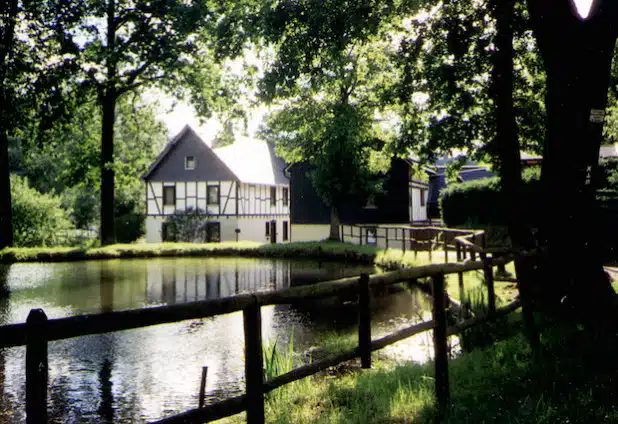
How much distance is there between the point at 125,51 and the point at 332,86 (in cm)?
1494

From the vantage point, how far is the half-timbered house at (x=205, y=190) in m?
40.3

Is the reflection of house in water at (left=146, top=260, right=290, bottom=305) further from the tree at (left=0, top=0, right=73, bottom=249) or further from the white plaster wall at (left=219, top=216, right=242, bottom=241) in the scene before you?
the white plaster wall at (left=219, top=216, right=242, bottom=241)

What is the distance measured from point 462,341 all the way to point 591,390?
3.40 m

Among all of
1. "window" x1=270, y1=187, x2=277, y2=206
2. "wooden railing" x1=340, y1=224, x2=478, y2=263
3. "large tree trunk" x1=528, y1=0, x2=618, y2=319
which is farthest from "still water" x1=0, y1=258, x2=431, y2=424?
"window" x1=270, y1=187, x2=277, y2=206

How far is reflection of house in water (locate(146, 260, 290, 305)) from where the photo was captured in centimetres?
1747

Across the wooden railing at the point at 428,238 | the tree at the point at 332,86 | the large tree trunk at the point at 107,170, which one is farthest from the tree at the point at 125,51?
the wooden railing at the point at 428,238

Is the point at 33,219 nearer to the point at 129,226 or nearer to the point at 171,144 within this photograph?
the point at 129,226

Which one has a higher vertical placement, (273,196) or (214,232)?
(273,196)

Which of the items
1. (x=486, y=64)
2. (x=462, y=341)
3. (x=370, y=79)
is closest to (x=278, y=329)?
(x=462, y=341)

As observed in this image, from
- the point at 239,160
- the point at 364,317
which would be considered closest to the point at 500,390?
the point at 364,317

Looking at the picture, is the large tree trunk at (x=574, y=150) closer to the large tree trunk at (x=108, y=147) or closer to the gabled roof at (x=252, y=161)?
the large tree trunk at (x=108, y=147)

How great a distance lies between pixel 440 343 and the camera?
4863mm

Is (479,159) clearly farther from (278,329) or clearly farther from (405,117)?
(278,329)

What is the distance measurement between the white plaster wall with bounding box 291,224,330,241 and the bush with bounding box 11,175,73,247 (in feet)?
53.9
